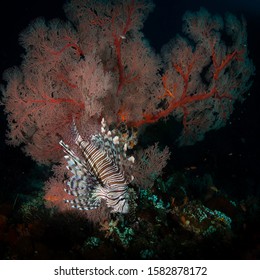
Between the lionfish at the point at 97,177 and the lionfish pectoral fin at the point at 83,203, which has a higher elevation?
the lionfish at the point at 97,177

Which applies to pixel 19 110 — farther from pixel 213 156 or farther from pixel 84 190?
pixel 213 156

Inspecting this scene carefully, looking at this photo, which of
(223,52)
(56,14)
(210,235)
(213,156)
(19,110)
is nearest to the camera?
A: (210,235)

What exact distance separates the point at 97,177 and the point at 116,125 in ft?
4.96

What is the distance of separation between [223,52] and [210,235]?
3.34 meters

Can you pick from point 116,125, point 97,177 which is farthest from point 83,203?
point 116,125

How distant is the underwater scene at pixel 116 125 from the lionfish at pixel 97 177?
0.5 inches

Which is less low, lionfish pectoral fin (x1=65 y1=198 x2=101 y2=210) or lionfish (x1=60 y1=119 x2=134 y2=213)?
lionfish (x1=60 y1=119 x2=134 y2=213)

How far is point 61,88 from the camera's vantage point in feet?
14.3

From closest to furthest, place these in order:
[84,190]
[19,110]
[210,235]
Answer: [84,190]
[210,235]
[19,110]

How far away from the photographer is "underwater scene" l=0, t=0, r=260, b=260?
3486mm

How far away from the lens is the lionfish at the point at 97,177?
3.24 m

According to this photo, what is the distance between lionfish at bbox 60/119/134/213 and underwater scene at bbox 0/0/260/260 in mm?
13

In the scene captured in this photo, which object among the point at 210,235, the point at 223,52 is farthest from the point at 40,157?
the point at 223,52

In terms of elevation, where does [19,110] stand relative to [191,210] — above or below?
above
